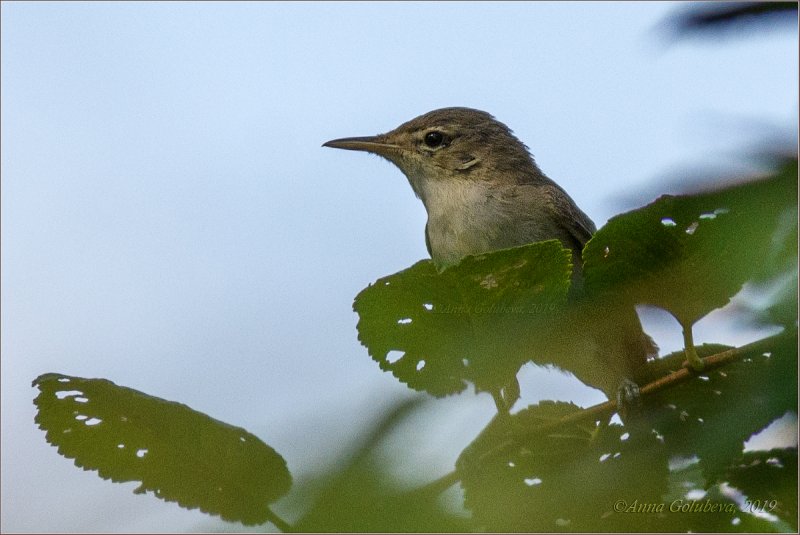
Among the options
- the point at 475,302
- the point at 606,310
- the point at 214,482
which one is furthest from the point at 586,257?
the point at 214,482

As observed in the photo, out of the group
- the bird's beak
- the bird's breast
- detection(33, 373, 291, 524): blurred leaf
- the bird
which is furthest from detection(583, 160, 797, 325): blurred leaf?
the bird's beak

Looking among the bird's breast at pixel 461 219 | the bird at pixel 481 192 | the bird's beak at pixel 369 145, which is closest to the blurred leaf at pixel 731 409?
the bird at pixel 481 192

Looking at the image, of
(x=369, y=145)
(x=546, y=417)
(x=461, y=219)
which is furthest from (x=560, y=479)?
(x=369, y=145)

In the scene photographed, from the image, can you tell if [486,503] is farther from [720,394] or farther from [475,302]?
[475,302]

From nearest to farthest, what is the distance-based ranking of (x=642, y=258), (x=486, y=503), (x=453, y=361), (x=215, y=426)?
(x=486, y=503) → (x=215, y=426) → (x=642, y=258) → (x=453, y=361)

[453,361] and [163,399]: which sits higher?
[163,399]

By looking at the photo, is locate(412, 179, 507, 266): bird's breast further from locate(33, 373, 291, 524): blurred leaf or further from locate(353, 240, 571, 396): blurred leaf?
locate(33, 373, 291, 524): blurred leaf
